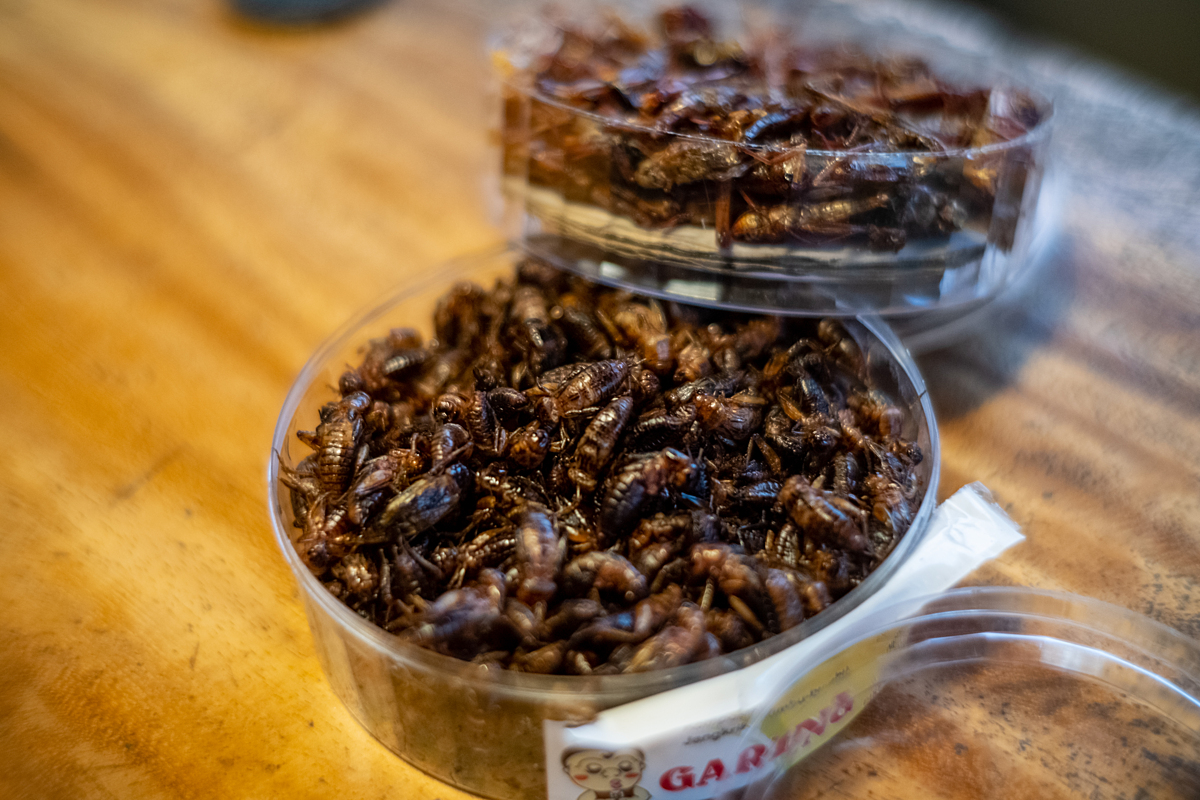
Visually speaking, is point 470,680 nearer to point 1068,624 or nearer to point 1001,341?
point 1068,624

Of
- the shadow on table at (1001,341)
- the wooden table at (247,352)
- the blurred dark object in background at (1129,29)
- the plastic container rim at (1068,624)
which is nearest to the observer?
the plastic container rim at (1068,624)

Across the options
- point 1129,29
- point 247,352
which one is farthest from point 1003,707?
point 1129,29

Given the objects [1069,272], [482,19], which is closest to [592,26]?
[482,19]

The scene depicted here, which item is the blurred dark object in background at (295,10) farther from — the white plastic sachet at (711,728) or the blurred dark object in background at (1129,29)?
the white plastic sachet at (711,728)

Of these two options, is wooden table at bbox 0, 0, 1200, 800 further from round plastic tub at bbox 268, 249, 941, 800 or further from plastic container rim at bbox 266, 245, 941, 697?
plastic container rim at bbox 266, 245, 941, 697

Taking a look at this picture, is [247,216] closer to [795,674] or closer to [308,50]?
[308,50]

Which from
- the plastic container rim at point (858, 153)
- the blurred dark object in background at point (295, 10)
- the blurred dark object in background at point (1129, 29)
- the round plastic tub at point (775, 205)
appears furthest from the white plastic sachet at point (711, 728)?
the blurred dark object in background at point (1129, 29)
